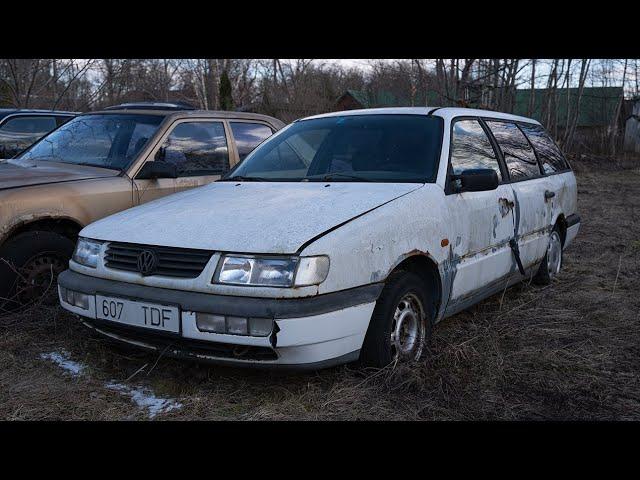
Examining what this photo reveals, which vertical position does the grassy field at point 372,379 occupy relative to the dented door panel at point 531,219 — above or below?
below

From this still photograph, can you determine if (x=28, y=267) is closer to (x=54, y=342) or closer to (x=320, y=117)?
(x=54, y=342)

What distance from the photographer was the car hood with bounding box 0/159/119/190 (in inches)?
166

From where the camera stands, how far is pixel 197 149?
17.5 feet

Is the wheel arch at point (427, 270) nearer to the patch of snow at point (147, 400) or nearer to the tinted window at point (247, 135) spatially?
the patch of snow at point (147, 400)

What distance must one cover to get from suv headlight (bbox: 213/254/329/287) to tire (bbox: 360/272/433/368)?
479 millimetres

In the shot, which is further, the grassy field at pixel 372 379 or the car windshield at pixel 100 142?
the car windshield at pixel 100 142

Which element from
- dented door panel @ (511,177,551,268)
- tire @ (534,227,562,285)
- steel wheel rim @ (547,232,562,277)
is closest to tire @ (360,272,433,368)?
dented door panel @ (511,177,551,268)

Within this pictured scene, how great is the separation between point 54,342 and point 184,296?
1.44 m

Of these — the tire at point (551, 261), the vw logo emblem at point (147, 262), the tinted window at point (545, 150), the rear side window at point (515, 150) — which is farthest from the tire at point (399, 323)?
the tinted window at point (545, 150)

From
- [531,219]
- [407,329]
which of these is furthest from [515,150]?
[407,329]

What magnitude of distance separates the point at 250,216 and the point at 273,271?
50 cm

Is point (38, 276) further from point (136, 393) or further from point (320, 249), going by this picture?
point (320, 249)

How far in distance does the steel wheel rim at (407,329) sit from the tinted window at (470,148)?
3.36 ft

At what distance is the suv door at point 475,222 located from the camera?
376 cm
